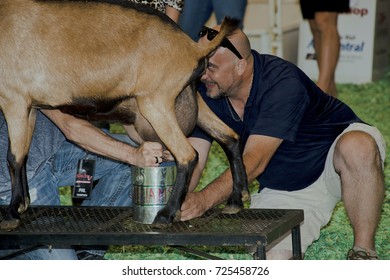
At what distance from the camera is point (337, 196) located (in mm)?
5039

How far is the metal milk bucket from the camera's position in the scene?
4.00m

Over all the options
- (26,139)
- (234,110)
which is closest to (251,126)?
(234,110)

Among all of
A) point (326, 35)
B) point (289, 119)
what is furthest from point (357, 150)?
point (326, 35)

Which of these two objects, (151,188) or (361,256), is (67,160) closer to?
(151,188)

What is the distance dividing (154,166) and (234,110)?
0.96 meters

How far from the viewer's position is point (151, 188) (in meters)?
4.01

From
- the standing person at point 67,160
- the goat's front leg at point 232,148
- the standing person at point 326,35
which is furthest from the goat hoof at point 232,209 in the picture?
the standing person at point 326,35

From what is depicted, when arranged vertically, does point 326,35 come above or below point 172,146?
above

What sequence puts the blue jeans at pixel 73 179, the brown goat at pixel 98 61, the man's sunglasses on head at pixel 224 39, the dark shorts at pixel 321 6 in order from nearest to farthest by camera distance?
the brown goat at pixel 98 61 → the man's sunglasses on head at pixel 224 39 → the blue jeans at pixel 73 179 → the dark shorts at pixel 321 6

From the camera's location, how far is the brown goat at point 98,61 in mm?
3799

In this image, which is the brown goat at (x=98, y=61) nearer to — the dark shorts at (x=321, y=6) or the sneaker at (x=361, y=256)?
the sneaker at (x=361, y=256)

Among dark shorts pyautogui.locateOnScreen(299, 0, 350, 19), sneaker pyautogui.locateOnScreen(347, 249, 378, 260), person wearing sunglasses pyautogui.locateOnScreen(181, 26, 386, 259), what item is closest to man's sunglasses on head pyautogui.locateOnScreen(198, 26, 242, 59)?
person wearing sunglasses pyautogui.locateOnScreen(181, 26, 386, 259)

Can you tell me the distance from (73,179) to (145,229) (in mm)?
1214

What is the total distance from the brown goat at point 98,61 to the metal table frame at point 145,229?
13 centimetres
